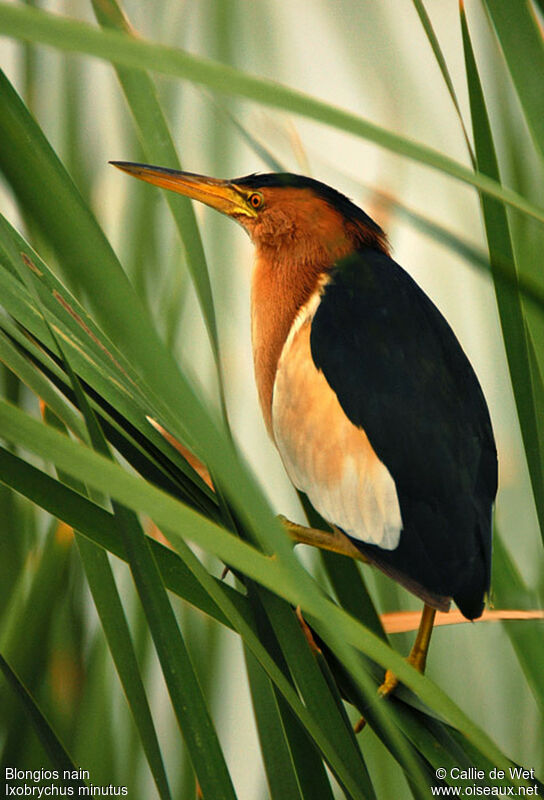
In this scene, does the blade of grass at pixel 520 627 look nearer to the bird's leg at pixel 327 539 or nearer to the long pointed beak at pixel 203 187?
the bird's leg at pixel 327 539

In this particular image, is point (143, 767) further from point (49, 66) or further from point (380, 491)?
point (49, 66)

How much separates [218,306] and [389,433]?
1.06 feet

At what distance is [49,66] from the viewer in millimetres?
801

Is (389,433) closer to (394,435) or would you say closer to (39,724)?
(394,435)

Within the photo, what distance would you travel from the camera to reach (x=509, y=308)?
405 mm

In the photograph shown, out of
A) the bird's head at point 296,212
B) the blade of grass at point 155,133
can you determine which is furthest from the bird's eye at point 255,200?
the blade of grass at point 155,133

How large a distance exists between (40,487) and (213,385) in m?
0.41

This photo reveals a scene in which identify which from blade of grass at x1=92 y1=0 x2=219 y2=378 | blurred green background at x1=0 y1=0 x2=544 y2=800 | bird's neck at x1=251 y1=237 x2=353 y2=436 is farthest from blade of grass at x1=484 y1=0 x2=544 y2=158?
bird's neck at x1=251 y1=237 x2=353 y2=436

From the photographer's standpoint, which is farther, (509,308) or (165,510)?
(509,308)

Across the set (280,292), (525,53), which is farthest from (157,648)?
(280,292)

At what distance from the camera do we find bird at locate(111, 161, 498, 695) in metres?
0.52

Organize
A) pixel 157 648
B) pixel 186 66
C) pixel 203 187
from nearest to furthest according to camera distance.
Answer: pixel 186 66, pixel 157 648, pixel 203 187

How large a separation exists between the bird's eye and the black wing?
0.17m

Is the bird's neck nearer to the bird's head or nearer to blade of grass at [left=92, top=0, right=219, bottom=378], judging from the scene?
the bird's head
